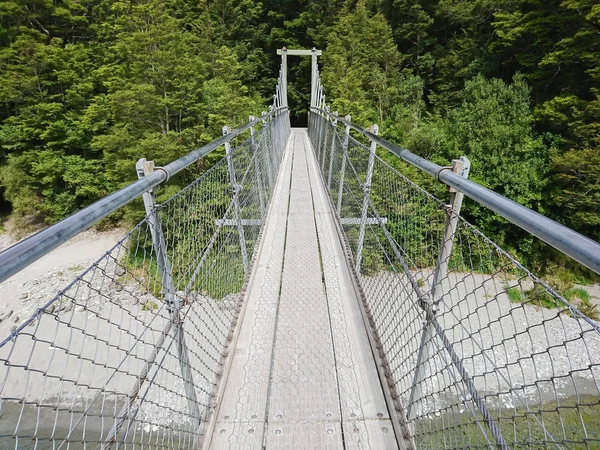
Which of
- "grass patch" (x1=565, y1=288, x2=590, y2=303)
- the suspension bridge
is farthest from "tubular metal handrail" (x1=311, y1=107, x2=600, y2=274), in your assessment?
"grass patch" (x1=565, y1=288, x2=590, y2=303)

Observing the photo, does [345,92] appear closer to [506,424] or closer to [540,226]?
[506,424]

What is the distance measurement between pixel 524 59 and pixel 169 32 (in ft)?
41.7

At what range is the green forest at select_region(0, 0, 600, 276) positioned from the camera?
35.5 ft

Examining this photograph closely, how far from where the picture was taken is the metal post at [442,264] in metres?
1.01

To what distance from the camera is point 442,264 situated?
109cm

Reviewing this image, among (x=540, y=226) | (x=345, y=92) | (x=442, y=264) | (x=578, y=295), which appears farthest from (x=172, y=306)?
(x=345, y=92)

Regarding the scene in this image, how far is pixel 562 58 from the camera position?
10.7 metres

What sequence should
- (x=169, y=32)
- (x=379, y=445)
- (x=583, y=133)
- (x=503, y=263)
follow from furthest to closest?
(x=169, y=32) < (x=583, y=133) < (x=379, y=445) < (x=503, y=263)

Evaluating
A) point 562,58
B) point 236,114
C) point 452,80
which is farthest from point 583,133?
point 236,114

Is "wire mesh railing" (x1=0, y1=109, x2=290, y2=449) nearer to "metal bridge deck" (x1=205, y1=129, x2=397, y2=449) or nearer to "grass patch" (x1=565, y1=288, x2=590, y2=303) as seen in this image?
"metal bridge deck" (x1=205, y1=129, x2=397, y2=449)

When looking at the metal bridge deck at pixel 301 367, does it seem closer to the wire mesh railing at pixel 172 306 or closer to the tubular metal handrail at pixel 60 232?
the wire mesh railing at pixel 172 306

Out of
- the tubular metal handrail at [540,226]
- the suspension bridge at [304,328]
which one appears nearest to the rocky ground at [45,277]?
the suspension bridge at [304,328]

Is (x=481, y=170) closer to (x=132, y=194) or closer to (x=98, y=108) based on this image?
(x=132, y=194)

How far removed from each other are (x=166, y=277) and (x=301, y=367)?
83cm
